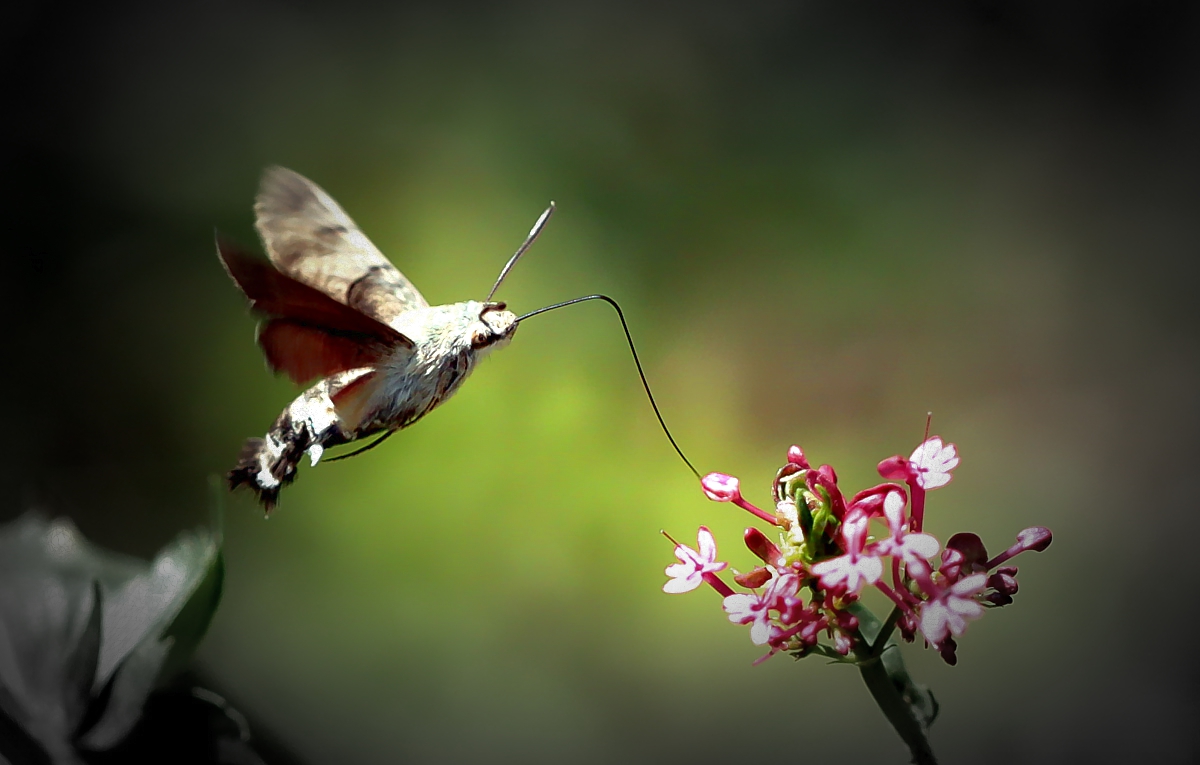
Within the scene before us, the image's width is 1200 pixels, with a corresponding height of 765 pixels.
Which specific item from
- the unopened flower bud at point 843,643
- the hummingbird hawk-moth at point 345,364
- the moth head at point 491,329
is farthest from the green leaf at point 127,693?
the unopened flower bud at point 843,643

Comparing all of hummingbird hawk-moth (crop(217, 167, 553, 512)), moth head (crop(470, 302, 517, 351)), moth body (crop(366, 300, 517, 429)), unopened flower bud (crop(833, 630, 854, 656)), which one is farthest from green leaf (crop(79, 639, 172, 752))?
unopened flower bud (crop(833, 630, 854, 656))

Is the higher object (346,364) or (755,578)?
(755,578)

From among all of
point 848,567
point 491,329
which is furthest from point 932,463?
point 491,329

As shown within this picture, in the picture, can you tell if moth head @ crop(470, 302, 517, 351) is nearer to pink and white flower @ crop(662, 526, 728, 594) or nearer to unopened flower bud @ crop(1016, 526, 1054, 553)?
pink and white flower @ crop(662, 526, 728, 594)

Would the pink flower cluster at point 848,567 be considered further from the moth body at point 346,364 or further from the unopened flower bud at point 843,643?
the moth body at point 346,364

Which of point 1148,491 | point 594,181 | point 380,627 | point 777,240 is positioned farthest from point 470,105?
point 1148,491

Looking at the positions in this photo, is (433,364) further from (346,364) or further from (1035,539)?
(1035,539)
